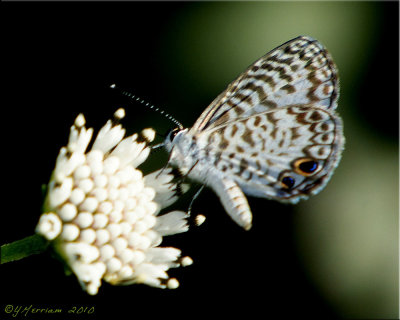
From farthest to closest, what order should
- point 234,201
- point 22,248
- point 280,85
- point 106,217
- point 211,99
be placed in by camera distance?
point 211,99
point 280,85
point 234,201
point 106,217
point 22,248

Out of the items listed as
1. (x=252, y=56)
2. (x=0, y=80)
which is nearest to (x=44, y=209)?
(x=0, y=80)

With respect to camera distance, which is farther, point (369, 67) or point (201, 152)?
point (369, 67)

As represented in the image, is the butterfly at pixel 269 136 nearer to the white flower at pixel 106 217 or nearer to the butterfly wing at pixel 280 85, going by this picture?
the butterfly wing at pixel 280 85

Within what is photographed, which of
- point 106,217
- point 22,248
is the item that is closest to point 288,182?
point 106,217

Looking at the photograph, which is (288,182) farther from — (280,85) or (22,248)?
(22,248)

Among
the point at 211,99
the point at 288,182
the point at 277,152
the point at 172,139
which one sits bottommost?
the point at 288,182

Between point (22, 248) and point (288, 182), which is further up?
point (22, 248)

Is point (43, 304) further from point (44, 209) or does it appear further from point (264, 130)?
Result: point (264, 130)

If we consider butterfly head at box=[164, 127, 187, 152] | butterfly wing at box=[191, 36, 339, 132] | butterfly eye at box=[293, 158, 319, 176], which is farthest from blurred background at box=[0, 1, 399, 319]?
butterfly eye at box=[293, 158, 319, 176]
